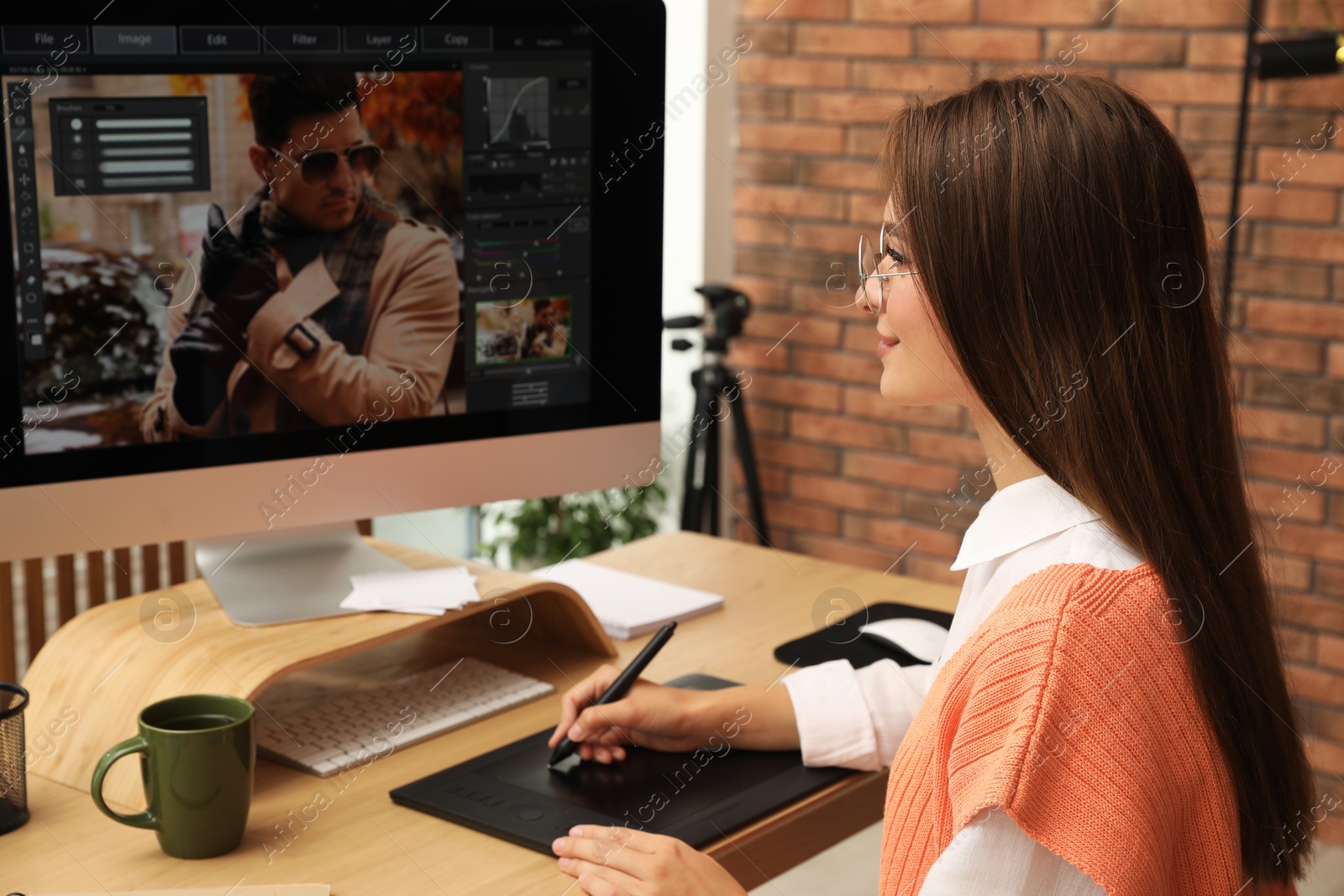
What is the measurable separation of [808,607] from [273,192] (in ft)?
2.60

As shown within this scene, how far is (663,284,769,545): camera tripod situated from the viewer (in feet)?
10.3

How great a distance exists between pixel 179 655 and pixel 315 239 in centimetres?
41

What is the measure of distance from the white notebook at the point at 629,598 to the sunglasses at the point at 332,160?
53 centimetres

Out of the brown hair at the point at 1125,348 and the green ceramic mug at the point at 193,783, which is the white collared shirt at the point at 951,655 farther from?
the green ceramic mug at the point at 193,783

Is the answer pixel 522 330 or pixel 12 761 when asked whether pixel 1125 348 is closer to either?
pixel 522 330

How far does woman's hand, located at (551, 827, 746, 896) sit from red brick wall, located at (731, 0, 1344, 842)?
1.47 metres

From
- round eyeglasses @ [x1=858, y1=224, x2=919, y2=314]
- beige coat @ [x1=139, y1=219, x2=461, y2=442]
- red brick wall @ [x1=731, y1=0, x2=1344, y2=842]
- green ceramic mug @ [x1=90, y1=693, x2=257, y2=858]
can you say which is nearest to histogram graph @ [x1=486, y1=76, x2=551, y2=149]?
beige coat @ [x1=139, y1=219, x2=461, y2=442]

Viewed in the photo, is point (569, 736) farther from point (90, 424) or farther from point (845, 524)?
point (845, 524)

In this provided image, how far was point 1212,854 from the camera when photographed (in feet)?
3.09

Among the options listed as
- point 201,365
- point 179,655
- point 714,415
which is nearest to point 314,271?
point 201,365

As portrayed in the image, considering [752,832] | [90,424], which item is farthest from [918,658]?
[90,424]

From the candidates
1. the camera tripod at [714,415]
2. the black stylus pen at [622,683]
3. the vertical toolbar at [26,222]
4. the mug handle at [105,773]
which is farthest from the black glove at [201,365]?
the camera tripod at [714,415]

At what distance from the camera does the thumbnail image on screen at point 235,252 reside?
3.97 feet

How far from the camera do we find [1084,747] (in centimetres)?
86
